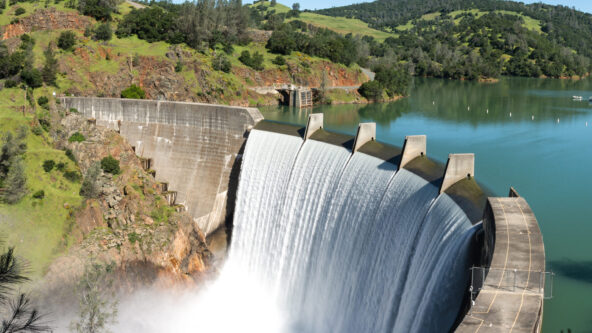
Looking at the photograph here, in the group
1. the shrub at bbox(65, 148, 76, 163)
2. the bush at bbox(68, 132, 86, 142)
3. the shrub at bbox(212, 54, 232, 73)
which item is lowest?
the shrub at bbox(65, 148, 76, 163)

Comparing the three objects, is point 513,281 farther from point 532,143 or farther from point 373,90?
point 373,90

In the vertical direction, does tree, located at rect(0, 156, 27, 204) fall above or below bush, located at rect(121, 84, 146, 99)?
below

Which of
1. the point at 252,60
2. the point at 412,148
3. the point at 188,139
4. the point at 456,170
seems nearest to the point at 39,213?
the point at 188,139

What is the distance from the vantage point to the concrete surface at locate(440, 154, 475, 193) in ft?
65.5

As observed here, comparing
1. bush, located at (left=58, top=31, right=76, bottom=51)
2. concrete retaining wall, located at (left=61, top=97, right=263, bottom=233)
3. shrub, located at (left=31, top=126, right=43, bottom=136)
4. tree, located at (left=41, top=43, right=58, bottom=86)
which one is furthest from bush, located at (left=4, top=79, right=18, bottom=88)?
bush, located at (left=58, top=31, right=76, bottom=51)

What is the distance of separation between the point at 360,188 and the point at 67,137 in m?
20.5

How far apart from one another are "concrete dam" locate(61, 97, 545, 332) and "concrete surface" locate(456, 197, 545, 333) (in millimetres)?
36

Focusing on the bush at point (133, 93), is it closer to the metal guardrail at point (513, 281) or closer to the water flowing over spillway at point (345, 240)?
the water flowing over spillway at point (345, 240)

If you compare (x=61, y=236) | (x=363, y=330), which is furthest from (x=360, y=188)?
(x=61, y=236)

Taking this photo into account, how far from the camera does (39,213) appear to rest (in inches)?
1130

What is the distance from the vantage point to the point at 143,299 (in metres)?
28.5

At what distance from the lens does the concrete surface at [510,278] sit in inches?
471

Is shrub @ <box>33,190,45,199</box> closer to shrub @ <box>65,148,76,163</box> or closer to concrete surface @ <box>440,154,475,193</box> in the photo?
shrub @ <box>65,148,76,163</box>

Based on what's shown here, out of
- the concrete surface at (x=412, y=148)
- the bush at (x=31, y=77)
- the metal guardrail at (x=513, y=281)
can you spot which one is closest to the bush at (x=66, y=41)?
the bush at (x=31, y=77)
